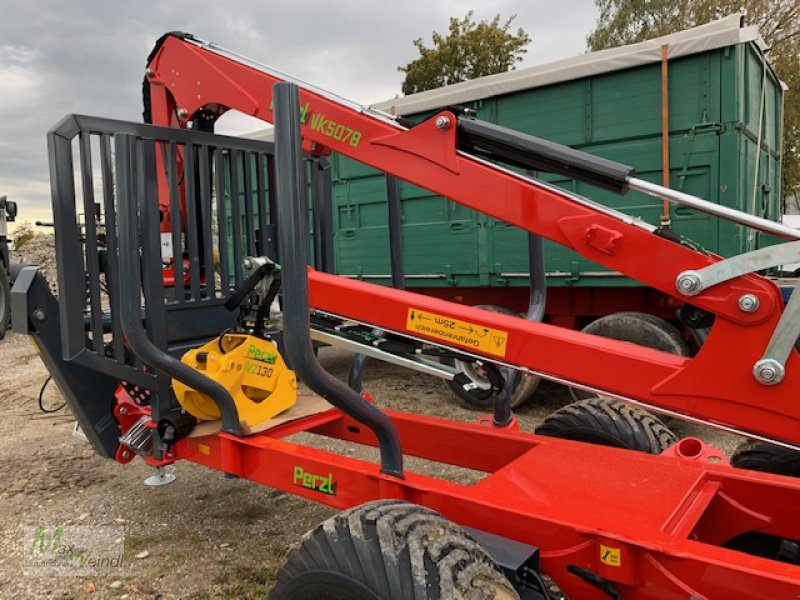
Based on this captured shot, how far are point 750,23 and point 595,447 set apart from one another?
58.6 ft

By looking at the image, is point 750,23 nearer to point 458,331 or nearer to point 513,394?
point 513,394

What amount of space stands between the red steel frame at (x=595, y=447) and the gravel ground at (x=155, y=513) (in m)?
0.64

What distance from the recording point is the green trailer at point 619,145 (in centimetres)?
469

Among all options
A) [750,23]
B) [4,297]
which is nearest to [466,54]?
[750,23]

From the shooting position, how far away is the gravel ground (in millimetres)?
2928

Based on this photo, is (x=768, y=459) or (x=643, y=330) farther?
(x=643, y=330)

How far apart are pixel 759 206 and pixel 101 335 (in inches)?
192

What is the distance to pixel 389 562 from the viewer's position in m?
1.71

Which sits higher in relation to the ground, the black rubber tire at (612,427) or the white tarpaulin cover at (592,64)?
the white tarpaulin cover at (592,64)

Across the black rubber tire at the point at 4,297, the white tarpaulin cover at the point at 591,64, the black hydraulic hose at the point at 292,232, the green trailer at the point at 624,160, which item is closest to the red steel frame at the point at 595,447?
the black hydraulic hose at the point at 292,232

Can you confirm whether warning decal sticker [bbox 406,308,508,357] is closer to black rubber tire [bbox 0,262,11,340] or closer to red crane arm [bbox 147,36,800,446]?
red crane arm [bbox 147,36,800,446]

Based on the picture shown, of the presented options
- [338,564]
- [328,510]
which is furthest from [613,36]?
[338,564]

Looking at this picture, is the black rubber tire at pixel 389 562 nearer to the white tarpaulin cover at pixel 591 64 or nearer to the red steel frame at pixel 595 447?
the red steel frame at pixel 595 447

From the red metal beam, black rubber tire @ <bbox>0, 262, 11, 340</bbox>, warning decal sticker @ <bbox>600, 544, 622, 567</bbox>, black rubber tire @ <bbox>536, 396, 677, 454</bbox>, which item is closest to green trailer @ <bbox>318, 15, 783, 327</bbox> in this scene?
black rubber tire @ <bbox>536, 396, 677, 454</bbox>
